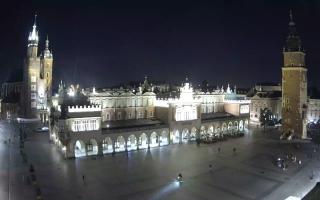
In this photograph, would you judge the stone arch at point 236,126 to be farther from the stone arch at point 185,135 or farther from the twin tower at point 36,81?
the twin tower at point 36,81

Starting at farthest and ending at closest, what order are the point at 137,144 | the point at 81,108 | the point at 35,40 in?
the point at 35,40 → the point at 137,144 → the point at 81,108

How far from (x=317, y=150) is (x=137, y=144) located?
2733 cm

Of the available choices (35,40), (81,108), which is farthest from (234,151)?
(35,40)

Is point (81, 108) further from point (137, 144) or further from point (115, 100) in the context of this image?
point (115, 100)

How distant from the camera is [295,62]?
62.6 meters

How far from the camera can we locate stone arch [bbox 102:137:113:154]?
1803 inches

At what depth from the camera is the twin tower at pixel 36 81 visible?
2926 inches

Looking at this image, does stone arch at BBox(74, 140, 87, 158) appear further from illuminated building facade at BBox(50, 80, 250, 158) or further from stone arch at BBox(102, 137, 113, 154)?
stone arch at BBox(102, 137, 113, 154)

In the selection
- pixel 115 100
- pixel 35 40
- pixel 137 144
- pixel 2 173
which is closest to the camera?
pixel 2 173

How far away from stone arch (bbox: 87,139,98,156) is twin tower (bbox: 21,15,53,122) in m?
32.4

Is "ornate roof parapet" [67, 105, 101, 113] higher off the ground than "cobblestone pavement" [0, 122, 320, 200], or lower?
higher

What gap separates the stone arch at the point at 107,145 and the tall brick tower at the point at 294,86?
33.4 m

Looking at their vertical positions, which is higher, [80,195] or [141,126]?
[141,126]

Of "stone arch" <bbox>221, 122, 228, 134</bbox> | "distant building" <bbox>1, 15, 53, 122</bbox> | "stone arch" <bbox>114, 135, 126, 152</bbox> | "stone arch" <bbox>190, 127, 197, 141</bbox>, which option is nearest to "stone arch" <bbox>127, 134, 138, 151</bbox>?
"stone arch" <bbox>114, 135, 126, 152</bbox>
